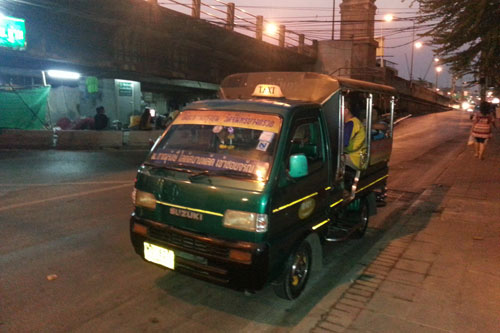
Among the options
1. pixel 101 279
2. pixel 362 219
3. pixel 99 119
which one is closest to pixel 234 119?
pixel 101 279

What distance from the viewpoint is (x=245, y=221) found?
3512 mm

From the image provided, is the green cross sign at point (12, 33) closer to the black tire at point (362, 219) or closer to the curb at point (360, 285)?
the black tire at point (362, 219)

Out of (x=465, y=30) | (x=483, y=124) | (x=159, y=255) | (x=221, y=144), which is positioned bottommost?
(x=159, y=255)

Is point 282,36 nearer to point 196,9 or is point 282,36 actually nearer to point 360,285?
point 196,9

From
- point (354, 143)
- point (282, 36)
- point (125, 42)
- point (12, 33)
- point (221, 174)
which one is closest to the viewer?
point (221, 174)

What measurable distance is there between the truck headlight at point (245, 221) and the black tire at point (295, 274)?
638 mm

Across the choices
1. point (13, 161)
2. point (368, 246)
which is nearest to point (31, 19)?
point (13, 161)

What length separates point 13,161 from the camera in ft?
40.2

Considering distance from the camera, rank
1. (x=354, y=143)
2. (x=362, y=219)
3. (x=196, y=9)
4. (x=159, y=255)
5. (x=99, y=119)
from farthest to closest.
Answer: (x=196, y=9) → (x=99, y=119) → (x=362, y=219) → (x=354, y=143) → (x=159, y=255)

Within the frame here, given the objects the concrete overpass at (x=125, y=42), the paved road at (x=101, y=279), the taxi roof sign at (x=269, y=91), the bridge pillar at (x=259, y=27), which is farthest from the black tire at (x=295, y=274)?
the bridge pillar at (x=259, y=27)

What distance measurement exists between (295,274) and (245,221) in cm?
104

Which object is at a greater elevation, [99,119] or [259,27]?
[259,27]

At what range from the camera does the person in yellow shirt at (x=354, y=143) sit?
552 cm

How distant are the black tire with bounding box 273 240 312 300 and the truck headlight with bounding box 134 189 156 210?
4.66 feet
